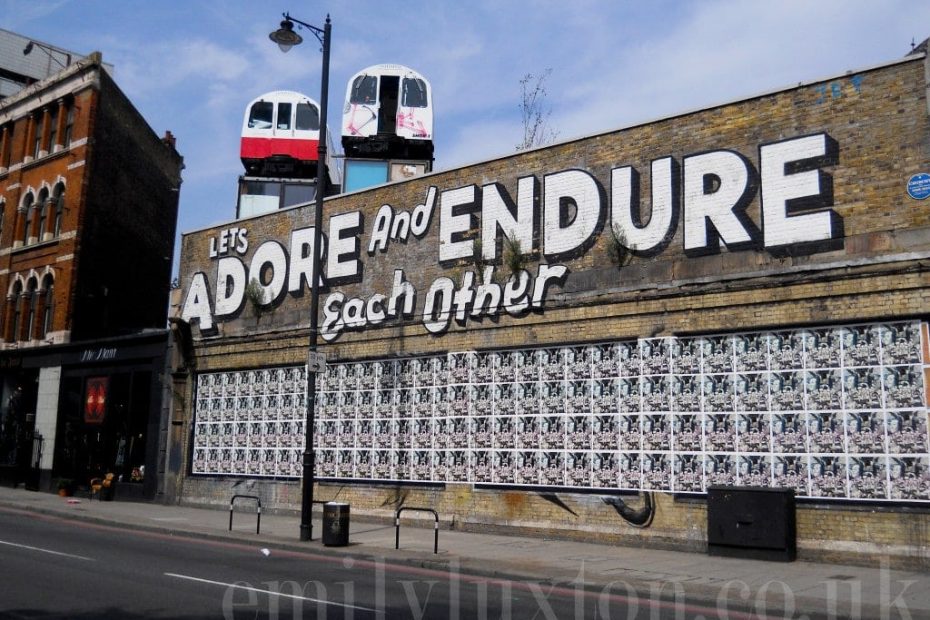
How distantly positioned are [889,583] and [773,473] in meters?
3.26

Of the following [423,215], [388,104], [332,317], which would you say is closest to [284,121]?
[388,104]

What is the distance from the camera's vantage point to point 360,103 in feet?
123

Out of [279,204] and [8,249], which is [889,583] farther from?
[8,249]

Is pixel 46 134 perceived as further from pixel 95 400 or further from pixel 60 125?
pixel 95 400

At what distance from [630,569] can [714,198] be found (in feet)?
24.4

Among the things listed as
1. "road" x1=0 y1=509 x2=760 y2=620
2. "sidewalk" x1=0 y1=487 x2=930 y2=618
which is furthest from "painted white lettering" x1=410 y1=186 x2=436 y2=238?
"road" x1=0 y1=509 x2=760 y2=620

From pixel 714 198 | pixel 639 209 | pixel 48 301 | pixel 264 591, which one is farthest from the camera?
pixel 48 301

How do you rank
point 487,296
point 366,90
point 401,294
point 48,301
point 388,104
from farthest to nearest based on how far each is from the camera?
point 388,104
point 366,90
point 48,301
point 401,294
point 487,296

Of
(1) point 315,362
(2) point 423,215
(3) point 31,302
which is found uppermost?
(2) point 423,215

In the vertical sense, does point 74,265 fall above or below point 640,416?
above

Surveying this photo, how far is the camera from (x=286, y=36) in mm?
18797

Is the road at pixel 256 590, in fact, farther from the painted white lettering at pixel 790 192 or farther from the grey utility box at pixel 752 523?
the painted white lettering at pixel 790 192

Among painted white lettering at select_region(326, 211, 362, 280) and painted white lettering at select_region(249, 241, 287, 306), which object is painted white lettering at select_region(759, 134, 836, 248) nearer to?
painted white lettering at select_region(326, 211, 362, 280)

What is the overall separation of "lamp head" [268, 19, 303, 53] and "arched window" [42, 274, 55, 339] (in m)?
20.9
